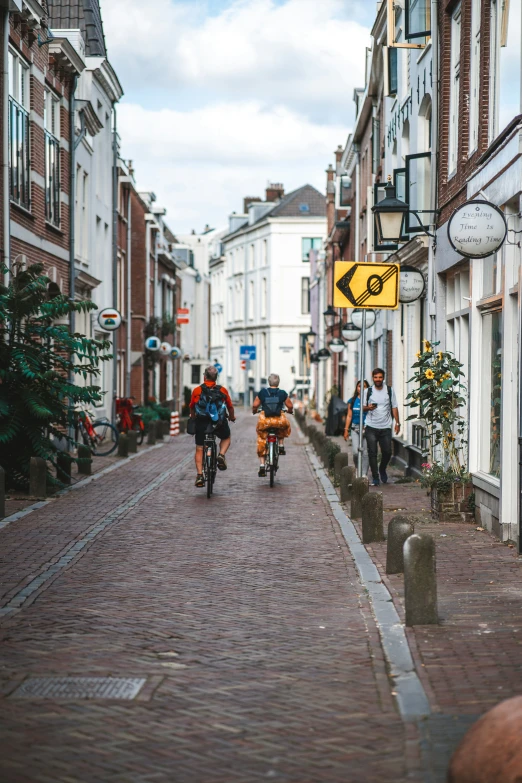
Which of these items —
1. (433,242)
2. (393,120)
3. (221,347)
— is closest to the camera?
(433,242)

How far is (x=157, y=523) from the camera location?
12.8 metres

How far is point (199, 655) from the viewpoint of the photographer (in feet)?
21.4

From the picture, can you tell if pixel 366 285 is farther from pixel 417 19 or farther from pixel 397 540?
pixel 417 19

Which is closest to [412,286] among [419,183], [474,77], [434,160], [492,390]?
[419,183]

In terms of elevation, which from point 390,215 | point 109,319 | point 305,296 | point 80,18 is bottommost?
point 109,319

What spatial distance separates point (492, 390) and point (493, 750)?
872cm

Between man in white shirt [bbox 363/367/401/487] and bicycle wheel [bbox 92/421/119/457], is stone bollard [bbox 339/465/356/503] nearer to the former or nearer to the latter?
man in white shirt [bbox 363/367/401/487]

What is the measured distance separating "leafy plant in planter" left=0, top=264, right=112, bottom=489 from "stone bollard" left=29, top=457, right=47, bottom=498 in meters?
0.17

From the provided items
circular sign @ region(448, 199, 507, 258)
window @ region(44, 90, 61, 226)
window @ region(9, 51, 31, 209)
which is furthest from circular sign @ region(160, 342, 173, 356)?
circular sign @ region(448, 199, 507, 258)

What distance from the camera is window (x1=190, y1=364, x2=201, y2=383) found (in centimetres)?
8388

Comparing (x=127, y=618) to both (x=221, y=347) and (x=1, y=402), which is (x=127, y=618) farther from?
(x=221, y=347)

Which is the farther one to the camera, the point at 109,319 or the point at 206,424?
the point at 109,319

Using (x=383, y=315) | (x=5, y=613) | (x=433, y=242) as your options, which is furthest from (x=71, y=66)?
(x=5, y=613)

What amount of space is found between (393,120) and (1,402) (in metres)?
12.5
